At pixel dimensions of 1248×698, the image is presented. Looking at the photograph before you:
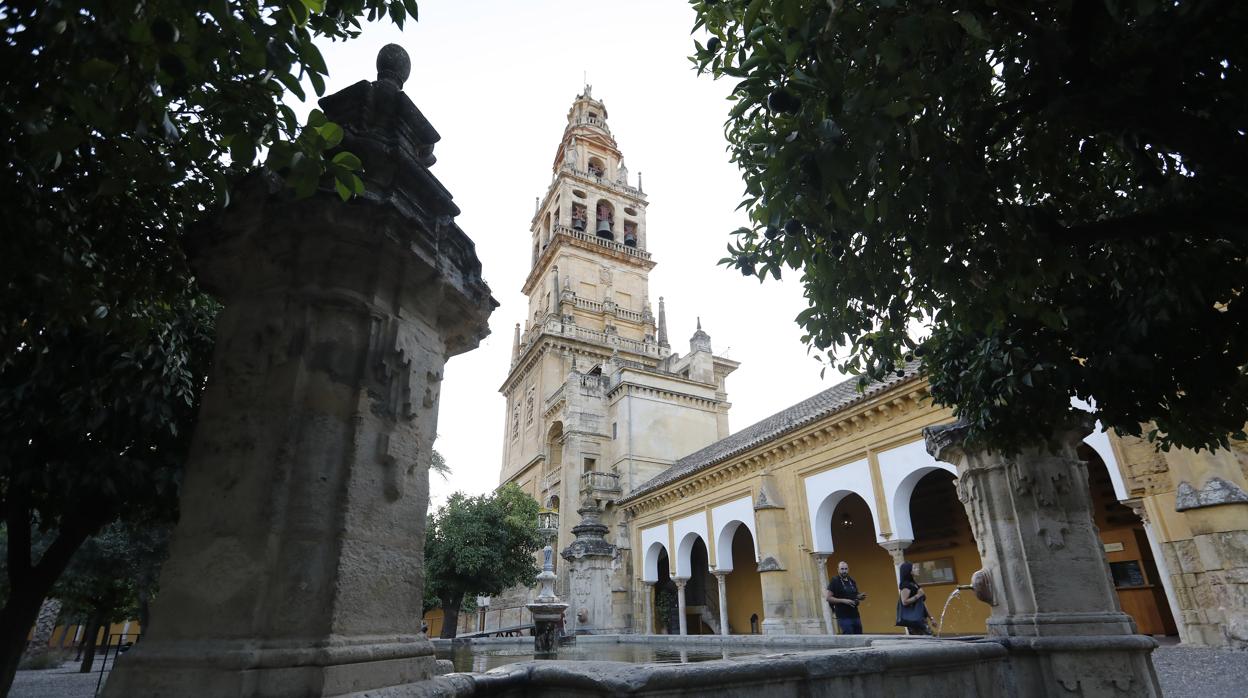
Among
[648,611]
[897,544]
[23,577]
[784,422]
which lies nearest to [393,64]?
[23,577]

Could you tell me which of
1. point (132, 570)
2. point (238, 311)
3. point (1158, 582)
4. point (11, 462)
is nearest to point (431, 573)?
point (132, 570)

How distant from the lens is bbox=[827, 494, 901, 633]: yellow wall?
1812 cm

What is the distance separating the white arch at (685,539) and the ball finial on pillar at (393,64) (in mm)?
19992

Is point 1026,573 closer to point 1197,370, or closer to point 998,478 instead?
point 998,478

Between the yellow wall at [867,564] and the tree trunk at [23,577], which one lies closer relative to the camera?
the tree trunk at [23,577]

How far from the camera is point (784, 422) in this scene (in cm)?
2058

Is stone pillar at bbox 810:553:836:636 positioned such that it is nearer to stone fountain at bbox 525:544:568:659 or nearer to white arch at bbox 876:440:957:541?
white arch at bbox 876:440:957:541

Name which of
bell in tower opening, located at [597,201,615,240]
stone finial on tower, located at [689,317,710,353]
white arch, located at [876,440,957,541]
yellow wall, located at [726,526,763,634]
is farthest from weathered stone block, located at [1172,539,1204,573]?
bell in tower opening, located at [597,201,615,240]

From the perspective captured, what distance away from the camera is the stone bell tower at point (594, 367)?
94.0 feet

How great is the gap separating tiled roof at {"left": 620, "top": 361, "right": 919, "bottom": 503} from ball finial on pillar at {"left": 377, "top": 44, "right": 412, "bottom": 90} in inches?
442

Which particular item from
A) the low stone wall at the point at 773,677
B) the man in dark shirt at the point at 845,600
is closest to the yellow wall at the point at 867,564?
the man in dark shirt at the point at 845,600

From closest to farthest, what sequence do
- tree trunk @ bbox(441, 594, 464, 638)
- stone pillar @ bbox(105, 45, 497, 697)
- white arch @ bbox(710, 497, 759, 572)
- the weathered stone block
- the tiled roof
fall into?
stone pillar @ bbox(105, 45, 497, 697), the weathered stone block, the tiled roof, white arch @ bbox(710, 497, 759, 572), tree trunk @ bbox(441, 594, 464, 638)

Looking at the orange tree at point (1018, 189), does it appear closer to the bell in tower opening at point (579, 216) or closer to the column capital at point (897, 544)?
the column capital at point (897, 544)

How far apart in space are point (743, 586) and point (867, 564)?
5949 millimetres
